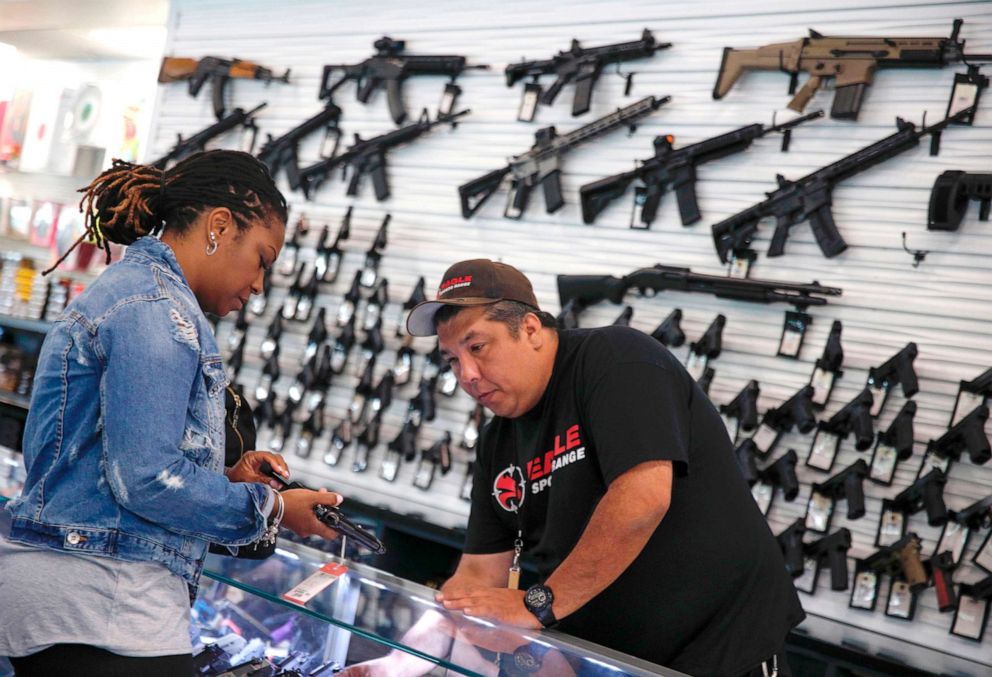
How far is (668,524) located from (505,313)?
59cm

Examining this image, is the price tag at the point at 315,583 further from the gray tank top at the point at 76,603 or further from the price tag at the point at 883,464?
the price tag at the point at 883,464

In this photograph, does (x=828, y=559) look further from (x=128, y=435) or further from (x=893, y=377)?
(x=128, y=435)

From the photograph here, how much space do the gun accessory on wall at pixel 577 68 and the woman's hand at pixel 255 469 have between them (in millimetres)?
3098

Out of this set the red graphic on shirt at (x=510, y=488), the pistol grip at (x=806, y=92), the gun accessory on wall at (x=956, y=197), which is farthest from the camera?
the pistol grip at (x=806, y=92)

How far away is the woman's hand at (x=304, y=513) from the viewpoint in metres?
1.71

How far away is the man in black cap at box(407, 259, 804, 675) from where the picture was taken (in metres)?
1.78

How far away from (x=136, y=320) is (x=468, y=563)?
3.68 ft

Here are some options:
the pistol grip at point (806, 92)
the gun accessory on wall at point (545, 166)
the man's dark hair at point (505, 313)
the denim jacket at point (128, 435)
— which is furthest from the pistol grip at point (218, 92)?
the denim jacket at point (128, 435)

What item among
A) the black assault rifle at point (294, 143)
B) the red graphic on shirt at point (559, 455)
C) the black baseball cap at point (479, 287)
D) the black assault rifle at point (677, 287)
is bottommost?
the red graphic on shirt at point (559, 455)

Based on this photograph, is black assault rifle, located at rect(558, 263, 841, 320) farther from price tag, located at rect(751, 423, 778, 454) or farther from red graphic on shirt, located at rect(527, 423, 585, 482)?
red graphic on shirt, located at rect(527, 423, 585, 482)

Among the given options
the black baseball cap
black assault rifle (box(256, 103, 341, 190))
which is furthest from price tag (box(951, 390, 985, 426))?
black assault rifle (box(256, 103, 341, 190))

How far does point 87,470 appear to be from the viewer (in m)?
1.48

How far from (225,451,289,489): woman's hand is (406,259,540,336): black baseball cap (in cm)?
47

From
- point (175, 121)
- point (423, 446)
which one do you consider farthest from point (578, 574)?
point (175, 121)
